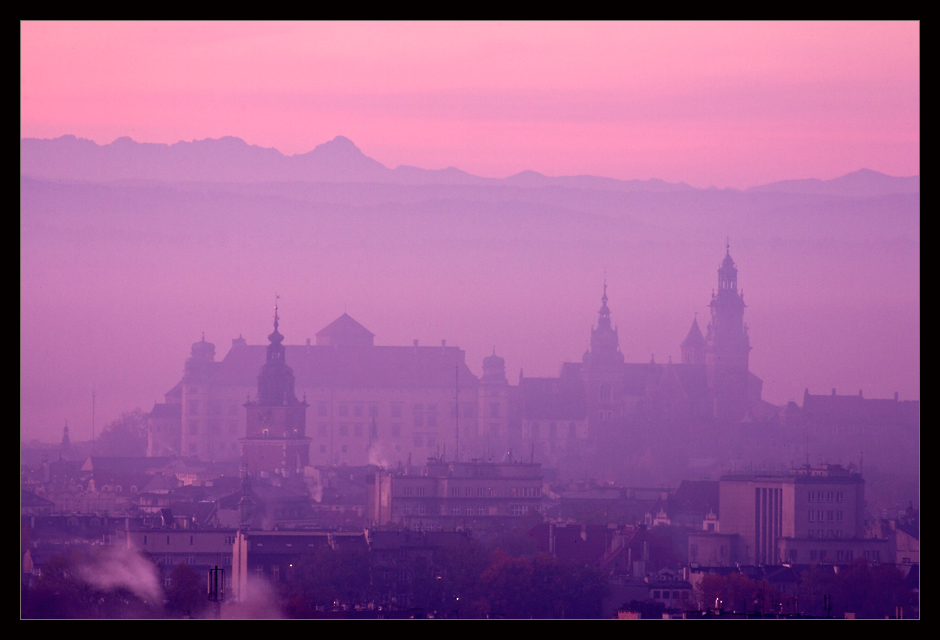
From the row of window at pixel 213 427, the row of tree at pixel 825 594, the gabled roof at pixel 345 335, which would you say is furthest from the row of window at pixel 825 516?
the gabled roof at pixel 345 335

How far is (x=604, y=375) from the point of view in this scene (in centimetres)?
12756

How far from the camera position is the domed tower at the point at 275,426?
97250 millimetres

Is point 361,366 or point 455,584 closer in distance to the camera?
point 455,584

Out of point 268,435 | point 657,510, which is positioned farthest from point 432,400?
point 657,510

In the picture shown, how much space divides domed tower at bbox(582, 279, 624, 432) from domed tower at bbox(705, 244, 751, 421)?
17.3ft

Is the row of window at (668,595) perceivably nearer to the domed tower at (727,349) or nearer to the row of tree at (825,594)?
the row of tree at (825,594)

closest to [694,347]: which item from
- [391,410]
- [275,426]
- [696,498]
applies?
[391,410]

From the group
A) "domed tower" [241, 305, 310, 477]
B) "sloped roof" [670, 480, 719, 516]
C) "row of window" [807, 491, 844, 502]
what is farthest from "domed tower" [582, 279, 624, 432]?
"row of window" [807, 491, 844, 502]

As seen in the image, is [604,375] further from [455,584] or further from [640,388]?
[455,584]

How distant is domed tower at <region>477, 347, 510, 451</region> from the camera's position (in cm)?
12556

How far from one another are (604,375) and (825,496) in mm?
62898

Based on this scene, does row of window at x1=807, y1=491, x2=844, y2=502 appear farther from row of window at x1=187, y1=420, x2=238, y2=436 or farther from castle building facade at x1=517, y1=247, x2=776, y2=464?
row of window at x1=187, y1=420, x2=238, y2=436

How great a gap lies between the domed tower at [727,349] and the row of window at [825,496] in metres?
52.9
